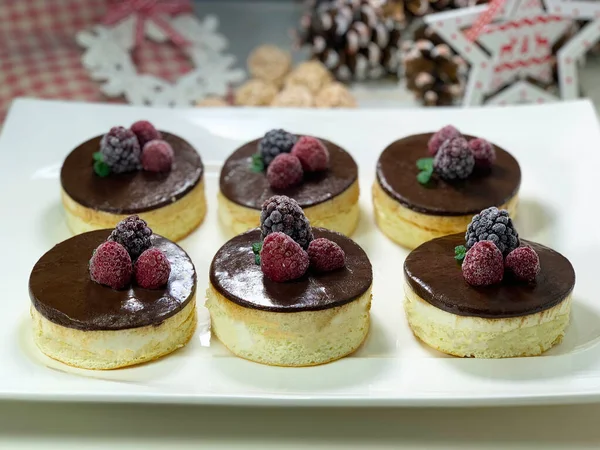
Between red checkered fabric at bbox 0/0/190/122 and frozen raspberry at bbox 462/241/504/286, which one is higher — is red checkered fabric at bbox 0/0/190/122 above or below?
below

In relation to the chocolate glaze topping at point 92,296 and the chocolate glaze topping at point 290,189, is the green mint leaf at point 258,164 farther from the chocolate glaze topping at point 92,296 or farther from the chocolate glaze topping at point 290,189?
the chocolate glaze topping at point 92,296

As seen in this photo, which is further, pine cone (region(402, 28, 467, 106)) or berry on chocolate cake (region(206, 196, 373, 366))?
pine cone (region(402, 28, 467, 106))

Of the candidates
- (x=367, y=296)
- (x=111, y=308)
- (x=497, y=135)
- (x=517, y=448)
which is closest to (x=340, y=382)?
(x=367, y=296)

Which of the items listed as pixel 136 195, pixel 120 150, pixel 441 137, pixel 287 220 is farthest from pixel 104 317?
pixel 441 137

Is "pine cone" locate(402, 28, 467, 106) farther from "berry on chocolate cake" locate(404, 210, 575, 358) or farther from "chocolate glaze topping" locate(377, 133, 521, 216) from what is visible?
"berry on chocolate cake" locate(404, 210, 575, 358)

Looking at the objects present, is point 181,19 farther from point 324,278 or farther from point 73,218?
point 324,278

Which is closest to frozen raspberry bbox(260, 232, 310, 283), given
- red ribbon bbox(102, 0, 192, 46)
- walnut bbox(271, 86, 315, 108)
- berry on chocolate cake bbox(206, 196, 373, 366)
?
berry on chocolate cake bbox(206, 196, 373, 366)
